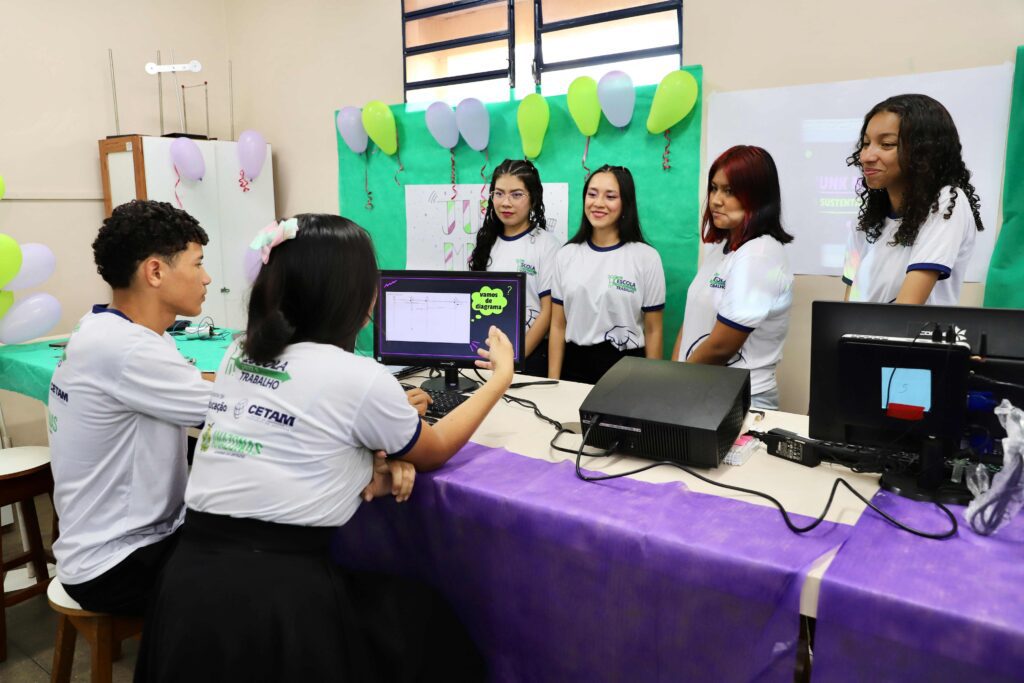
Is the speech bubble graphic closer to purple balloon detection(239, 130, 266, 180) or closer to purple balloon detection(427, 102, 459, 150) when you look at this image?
purple balloon detection(427, 102, 459, 150)

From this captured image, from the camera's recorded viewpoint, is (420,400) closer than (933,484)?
No

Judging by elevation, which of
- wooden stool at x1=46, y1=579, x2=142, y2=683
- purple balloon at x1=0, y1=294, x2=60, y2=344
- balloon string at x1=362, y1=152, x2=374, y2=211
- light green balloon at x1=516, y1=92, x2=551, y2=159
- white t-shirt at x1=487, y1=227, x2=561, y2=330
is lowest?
wooden stool at x1=46, y1=579, x2=142, y2=683

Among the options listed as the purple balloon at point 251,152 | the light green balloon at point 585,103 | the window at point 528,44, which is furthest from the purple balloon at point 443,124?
the purple balloon at point 251,152

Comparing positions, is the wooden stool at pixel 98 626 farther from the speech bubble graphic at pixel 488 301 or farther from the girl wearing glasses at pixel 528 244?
the girl wearing glasses at pixel 528 244

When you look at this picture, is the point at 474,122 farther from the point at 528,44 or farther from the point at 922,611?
the point at 922,611

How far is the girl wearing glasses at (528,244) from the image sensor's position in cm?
305

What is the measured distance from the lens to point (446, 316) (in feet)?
6.70

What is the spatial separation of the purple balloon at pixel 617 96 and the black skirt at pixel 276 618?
8.18 feet

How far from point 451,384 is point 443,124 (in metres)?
2.03

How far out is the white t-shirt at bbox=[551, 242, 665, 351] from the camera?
2.78m

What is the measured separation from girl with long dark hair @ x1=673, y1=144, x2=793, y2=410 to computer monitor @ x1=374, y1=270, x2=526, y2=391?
71cm

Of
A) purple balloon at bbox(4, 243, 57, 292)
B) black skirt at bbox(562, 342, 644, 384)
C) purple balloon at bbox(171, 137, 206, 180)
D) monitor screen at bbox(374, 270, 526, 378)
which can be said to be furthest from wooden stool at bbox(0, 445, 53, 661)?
purple balloon at bbox(171, 137, 206, 180)

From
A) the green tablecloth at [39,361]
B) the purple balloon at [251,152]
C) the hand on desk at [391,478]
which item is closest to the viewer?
the hand on desk at [391,478]

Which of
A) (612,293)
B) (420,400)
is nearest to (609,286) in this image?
(612,293)
